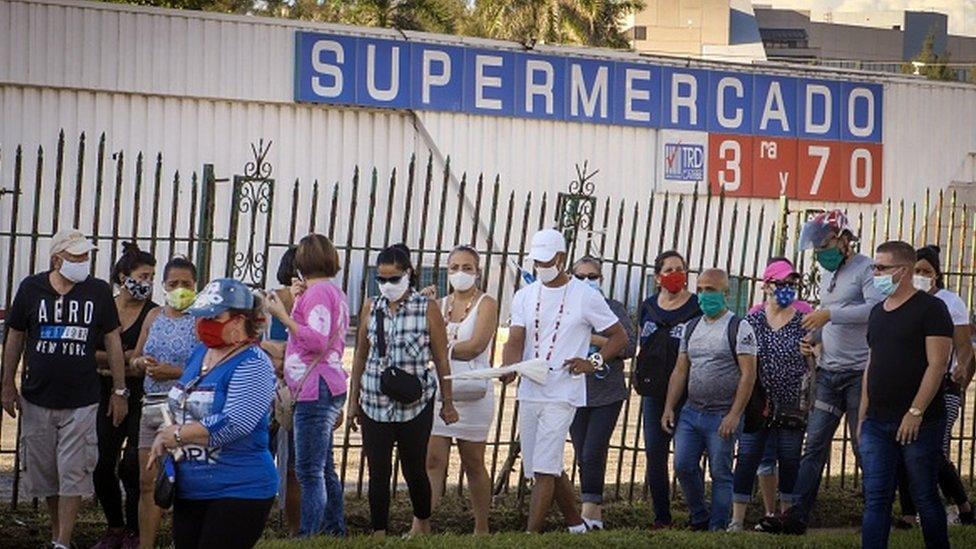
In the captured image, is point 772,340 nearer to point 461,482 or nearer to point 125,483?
point 461,482

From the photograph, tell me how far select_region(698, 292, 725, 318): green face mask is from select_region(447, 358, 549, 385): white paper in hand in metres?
1.12

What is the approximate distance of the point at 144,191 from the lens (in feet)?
91.1

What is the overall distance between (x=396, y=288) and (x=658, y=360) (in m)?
2.17

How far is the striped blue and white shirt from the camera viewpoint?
7.02m

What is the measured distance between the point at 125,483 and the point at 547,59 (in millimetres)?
22480

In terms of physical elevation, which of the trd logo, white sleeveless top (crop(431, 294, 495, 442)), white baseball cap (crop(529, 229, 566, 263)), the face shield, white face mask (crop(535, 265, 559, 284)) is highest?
the trd logo

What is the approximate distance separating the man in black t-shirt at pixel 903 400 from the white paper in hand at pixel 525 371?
6.50 feet

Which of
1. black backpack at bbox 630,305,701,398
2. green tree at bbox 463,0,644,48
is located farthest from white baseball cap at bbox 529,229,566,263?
green tree at bbox 463,0,644,48

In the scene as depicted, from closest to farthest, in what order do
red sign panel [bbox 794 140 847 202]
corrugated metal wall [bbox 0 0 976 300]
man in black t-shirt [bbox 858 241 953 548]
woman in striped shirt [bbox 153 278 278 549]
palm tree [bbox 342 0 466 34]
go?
woman in striped shirt [bbox 153 278 278 549]
man in black t-shirt [bbox 858 241 953 548]
corrugated metal wall [bbox 0 0 976 300]
red sign panel [bbox 794 140 847 202]
palm tree [bbox 342 0 466 34]

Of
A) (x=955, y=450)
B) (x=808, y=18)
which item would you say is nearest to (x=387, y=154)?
(x=955, y=450)

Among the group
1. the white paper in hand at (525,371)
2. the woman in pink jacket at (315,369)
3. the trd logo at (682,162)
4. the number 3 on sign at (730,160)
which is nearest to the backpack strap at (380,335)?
the woman in pink jacket at (315,369)

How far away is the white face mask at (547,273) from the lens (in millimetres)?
10547

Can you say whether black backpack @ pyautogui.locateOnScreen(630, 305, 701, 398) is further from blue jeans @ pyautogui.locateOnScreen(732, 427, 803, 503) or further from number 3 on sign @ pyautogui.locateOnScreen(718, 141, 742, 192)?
number 3 on sign @ pyautogui.locateOnScreen(718, 141, 742, 192)

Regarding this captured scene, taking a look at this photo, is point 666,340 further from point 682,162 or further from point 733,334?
point 682,162
